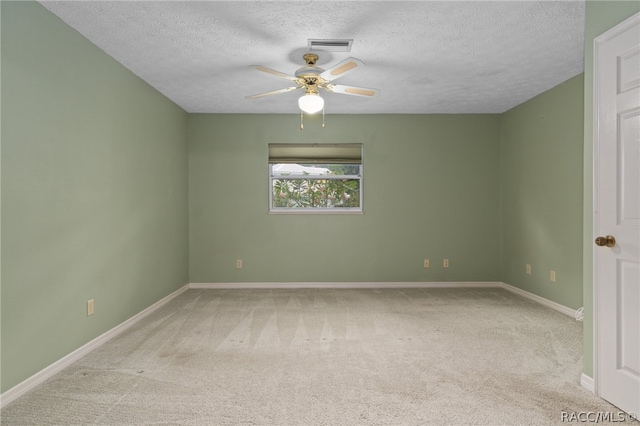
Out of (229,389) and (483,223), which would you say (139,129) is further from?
(483,223)

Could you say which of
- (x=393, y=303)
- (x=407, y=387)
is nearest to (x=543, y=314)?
(x=393, y=303)

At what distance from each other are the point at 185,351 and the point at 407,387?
1.72 metres

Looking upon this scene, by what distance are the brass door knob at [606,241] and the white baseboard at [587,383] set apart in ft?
2.79

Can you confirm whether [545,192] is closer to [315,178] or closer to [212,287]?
[315,178]

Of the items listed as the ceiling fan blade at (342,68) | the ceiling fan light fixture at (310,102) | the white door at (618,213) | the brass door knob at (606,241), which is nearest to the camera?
the white door at (618,213)

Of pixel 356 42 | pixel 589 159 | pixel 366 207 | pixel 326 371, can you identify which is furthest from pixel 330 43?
pixel 366 207

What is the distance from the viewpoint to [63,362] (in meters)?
2.66

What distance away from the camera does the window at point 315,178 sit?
Answer: 546 cm

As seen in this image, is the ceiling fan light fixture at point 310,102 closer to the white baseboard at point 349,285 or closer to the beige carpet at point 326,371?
the beige carpet at point 326,371

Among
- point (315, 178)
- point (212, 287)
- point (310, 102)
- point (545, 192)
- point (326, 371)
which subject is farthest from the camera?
point (315, 178)

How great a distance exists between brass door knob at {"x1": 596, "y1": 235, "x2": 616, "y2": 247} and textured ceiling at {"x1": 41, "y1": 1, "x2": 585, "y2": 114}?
1622mm

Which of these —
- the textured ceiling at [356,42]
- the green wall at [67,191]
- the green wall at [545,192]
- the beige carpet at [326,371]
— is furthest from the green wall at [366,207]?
the beige carpet at [326,371]

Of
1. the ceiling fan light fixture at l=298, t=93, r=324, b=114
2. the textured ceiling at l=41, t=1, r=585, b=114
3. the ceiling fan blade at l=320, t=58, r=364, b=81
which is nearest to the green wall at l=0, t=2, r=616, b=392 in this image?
the textured ceiling at l=41, t=1, r=585, b=114

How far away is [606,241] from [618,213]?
169mm
